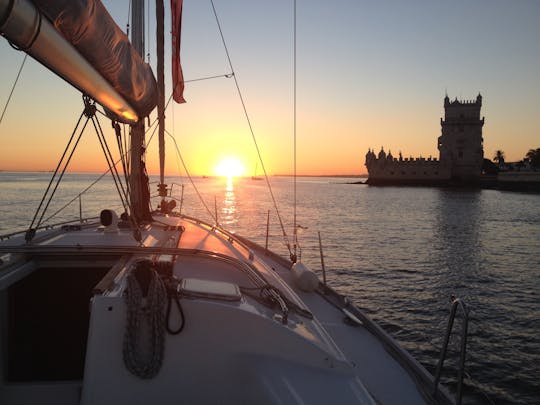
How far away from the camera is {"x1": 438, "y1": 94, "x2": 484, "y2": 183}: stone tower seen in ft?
347

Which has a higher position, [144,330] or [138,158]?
[138,158]

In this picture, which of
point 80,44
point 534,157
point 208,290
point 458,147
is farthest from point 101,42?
point 534,157

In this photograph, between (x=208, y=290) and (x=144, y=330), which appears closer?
(x=144, y=330)

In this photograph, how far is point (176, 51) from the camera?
8.58m

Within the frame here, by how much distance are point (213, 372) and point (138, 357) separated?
1.80 ft

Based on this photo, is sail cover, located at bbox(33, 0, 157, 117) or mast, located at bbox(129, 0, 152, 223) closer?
sail cover, located at bbox(33, 0, 157, 117)

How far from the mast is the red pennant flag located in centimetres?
112

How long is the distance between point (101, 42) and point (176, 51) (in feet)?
17.7

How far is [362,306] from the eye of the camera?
12.3 metres

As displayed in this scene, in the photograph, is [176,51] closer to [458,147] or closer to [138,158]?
Result: [138,158]

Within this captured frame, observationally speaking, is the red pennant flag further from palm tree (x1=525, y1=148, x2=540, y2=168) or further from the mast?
palm tree (x1=525, y1=148, x2=540, y2=168)

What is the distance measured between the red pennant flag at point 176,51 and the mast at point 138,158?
1.12 meters

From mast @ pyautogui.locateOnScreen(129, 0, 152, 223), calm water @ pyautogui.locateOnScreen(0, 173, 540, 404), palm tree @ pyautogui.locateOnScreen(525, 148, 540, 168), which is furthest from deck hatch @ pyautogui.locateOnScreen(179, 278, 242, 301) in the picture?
palm tree @ pyautogui.locateOnScreen(525, 148, 540, 168)

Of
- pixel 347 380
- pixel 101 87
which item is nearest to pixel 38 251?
pixel 101 87
